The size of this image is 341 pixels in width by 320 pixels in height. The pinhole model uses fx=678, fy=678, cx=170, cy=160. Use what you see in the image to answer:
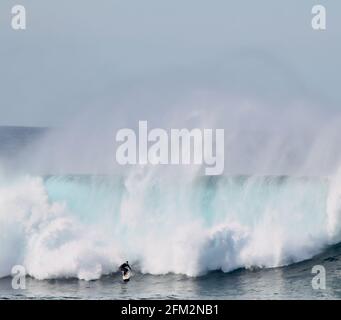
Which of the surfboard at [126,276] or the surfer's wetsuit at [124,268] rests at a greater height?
the surfer's wetsuit at [124,268]

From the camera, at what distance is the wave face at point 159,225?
1074 centimetres

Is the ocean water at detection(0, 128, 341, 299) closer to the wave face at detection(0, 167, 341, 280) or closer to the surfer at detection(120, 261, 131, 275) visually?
the wave face at detection(0, 167, 341, 280)

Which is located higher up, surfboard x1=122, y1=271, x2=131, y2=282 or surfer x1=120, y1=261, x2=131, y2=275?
surfer x1=120, y1=261, x2=131, y2=275

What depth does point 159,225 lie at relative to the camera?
36.7 feet

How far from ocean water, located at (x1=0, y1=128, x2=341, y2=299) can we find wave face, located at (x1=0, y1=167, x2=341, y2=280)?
2cm

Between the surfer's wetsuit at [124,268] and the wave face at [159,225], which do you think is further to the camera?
the wave face at [159,225]

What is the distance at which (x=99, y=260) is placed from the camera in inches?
421

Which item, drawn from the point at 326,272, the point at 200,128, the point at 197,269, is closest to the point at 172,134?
the point at 200,128

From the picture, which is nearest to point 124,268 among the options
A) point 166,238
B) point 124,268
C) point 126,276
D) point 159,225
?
point 124,268

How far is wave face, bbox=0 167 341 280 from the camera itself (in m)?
10.7

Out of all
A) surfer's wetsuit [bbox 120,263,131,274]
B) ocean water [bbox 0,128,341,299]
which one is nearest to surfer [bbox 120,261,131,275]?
surfer's wetsuit [bbox 120,263,131,274]

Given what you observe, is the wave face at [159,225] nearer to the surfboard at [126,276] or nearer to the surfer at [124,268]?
the surfer at [124,268]

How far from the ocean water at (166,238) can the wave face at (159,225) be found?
0.02 meters

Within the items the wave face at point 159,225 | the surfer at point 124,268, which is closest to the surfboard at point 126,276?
the surfer at point 124,268
